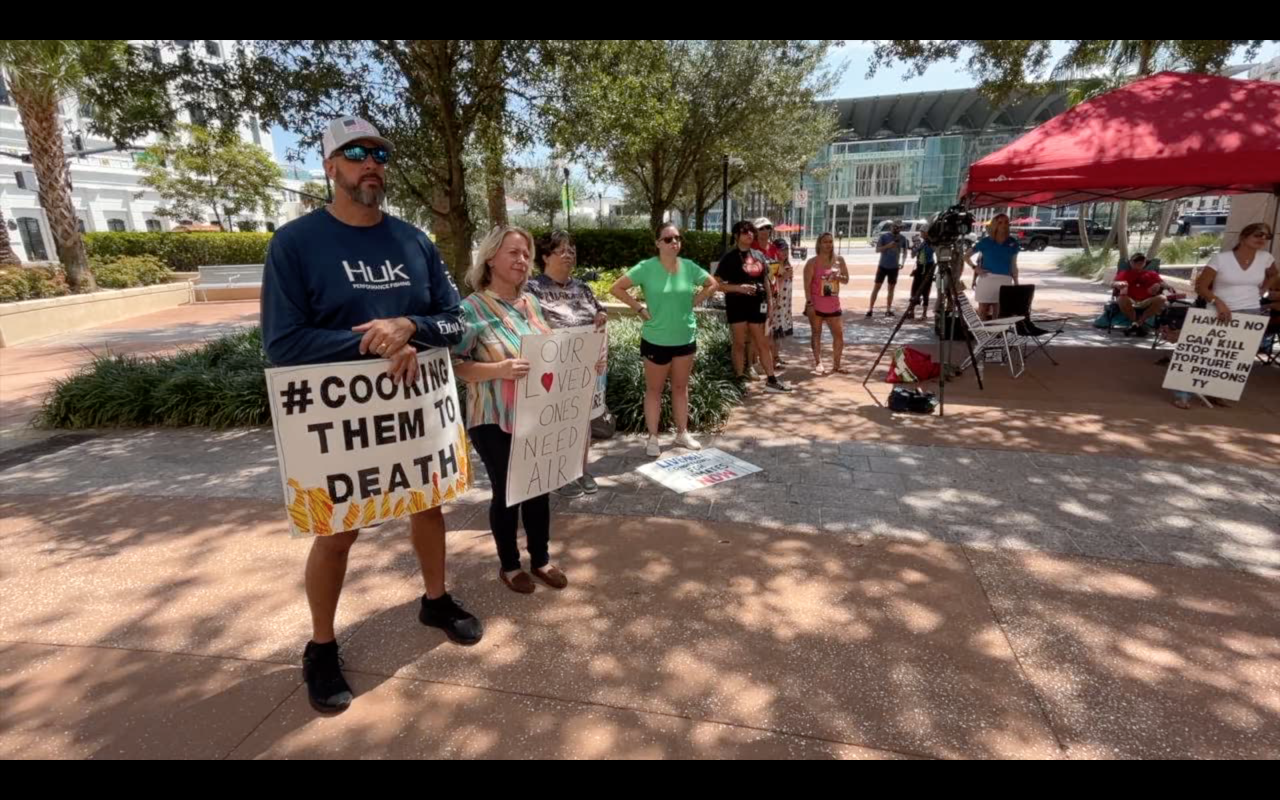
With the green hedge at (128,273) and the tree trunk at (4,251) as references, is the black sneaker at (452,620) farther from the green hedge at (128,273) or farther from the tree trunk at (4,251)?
the green hedge at (128,273)

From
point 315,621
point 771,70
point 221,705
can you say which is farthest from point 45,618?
point 771,70

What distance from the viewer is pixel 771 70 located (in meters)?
17.2

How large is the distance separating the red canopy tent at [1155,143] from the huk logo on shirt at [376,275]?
615 cm

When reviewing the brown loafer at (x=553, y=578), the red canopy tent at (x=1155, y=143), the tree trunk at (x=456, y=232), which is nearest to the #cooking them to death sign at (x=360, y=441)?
the brown loafer at (x=553, y=578)

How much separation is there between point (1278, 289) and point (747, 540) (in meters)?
6.84

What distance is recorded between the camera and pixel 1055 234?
35.6 metres

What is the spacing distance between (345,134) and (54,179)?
56.1 feet

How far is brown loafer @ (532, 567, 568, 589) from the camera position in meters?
3.23

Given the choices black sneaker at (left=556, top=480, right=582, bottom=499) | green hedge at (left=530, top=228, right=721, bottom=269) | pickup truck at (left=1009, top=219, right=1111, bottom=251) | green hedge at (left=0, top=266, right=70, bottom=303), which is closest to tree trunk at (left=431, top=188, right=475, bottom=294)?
black sneaker at (left=556, top=480, right=582, bottom=499)

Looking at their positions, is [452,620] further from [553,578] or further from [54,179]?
[54,179]

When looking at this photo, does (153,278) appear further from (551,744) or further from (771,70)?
(551,744)

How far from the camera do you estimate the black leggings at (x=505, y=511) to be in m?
2.90

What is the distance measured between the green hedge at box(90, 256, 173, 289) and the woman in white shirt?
2135 cm

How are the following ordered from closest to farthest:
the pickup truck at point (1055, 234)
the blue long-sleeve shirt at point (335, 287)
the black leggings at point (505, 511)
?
the blue long-sleeve shirt at point (335, 287), the black leggings at point (505, 511), the pickup truck at point (1055, 234)
